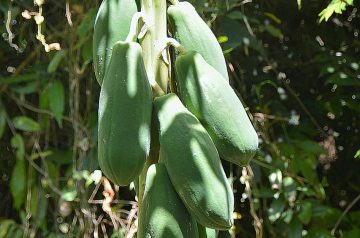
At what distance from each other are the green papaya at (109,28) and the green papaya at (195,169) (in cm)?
14

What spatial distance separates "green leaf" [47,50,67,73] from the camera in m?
1.91

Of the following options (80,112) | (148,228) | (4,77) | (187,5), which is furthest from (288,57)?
(148,228)

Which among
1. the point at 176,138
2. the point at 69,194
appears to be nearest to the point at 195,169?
the point at 176,138

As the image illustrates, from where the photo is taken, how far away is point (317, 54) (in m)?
2.21

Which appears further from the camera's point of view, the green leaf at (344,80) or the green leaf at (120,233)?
the green leaf at (344,80)

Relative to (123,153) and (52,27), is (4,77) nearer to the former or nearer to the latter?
(52,27)

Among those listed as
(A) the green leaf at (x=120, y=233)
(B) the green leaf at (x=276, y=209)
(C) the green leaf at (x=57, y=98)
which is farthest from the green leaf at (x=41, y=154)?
(B) the green leaf at (x=276, y=209)

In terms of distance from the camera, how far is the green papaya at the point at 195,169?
0.82 metres

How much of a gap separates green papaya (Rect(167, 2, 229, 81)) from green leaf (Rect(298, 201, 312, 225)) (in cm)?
105

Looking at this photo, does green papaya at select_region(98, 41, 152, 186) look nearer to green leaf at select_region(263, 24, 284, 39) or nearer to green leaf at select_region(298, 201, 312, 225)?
green leaf at select_region(298, 201, 312, 225)

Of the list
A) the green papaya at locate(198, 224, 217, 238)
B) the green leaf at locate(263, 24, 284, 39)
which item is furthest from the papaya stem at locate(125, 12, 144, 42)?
the green leaf at locate(263, 24, 284, 39)

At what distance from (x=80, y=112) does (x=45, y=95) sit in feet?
0.43

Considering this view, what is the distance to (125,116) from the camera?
2.75 feet

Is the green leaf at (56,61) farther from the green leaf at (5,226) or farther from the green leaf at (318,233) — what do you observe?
the green leaf at (318,233)
